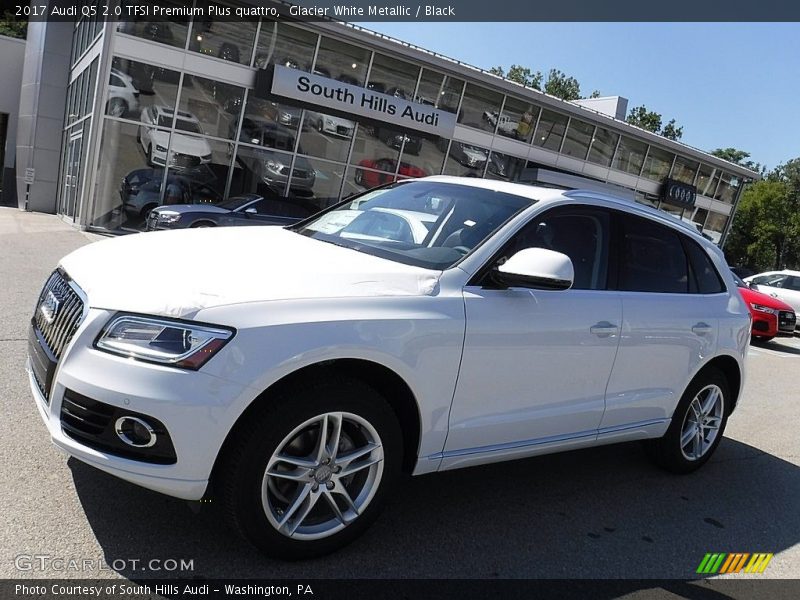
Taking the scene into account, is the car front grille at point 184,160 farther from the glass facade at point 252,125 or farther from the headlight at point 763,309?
the headlight at point 763,309

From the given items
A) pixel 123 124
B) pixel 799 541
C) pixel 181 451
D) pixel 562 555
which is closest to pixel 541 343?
pixel 562 555

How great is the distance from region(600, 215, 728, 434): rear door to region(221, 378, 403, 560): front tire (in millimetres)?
1616

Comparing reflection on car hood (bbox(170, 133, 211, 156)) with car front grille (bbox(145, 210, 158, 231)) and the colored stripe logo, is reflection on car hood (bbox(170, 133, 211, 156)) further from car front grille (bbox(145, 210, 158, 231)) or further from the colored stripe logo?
the colored stripe logo

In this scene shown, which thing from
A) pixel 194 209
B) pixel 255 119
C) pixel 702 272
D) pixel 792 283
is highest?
pixel 702 272

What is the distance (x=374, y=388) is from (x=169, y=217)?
11089 millimetres

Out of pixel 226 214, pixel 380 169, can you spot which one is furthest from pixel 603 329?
pixel 380 169

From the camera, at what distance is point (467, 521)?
11.8ft

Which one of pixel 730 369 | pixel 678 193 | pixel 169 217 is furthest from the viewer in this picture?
pixel 678 193

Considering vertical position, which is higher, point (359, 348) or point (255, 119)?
point (255, 119)

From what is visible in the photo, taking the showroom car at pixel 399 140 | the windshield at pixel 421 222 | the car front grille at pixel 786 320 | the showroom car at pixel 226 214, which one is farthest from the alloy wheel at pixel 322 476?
the showroom car at pixel 399 140

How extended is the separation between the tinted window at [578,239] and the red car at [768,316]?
10.9 meters

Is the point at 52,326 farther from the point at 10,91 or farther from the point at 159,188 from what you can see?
the point at 10,91

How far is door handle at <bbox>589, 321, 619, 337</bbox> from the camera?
3.76m

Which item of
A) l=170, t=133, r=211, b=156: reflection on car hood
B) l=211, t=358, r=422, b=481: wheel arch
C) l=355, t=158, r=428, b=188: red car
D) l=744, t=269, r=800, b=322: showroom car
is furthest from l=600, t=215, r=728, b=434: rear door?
l=355, t=158, r=428, b=188: red car
